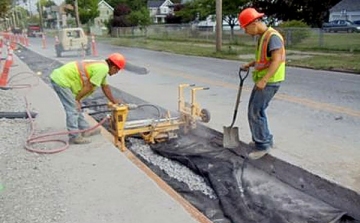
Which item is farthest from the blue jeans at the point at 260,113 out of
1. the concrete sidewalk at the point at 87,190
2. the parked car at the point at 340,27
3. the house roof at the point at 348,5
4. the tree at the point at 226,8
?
the house roof at the point at 348,5

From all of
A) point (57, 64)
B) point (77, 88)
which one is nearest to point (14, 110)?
point (77, 88)

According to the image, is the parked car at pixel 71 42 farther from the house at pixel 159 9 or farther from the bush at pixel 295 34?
the house at pixel 159 9

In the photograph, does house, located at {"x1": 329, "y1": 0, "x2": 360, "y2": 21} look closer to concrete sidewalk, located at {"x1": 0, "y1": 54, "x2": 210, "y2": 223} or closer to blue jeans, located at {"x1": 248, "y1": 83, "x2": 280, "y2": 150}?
blue jeans, located at {"x1": 248, "y1": 83, "x2": 280, "y2": 150}

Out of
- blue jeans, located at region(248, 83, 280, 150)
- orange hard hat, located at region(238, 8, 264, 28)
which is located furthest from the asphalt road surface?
orange hard hat, located at region(238, 8, 264, 28)

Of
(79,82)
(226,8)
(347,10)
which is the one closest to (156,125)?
(79,82)

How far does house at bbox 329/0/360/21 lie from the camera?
5306 cm

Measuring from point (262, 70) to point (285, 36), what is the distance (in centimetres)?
2205

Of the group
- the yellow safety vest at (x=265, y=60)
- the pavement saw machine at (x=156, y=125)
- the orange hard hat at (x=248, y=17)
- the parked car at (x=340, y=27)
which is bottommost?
the parked car at (x=340, y=27)

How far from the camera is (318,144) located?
19.3 feet

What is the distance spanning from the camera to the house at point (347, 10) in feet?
174

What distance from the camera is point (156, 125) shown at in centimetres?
640

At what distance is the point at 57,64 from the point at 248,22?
15558 mm

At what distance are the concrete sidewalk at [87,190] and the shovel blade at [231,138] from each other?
1.31 m

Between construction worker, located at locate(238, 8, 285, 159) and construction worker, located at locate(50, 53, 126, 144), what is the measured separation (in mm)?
1828
